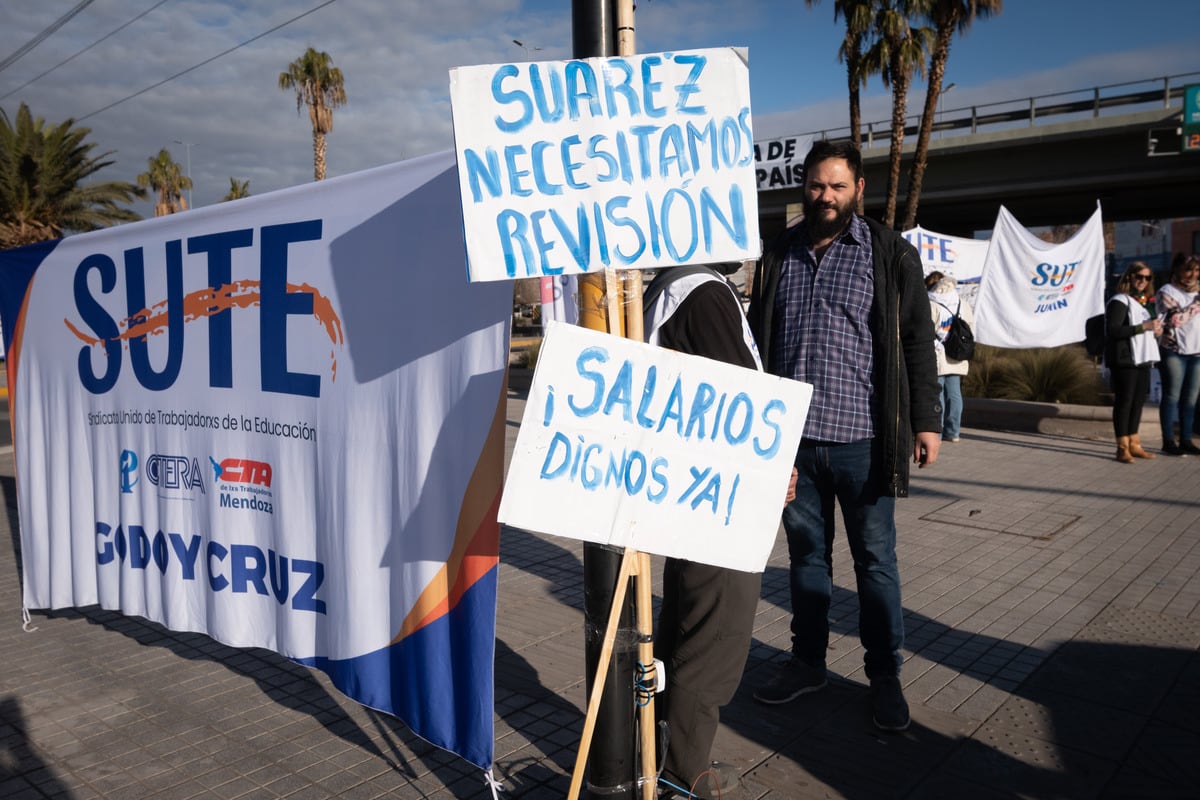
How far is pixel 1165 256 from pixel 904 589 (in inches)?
2389

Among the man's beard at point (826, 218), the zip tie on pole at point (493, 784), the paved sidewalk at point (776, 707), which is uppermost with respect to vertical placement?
the man's beard at point (826, 218)

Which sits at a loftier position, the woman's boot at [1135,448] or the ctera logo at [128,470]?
the ctera logo at [128,470]

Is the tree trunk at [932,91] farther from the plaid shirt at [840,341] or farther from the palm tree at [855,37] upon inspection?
the plaid shirt at [840,341]

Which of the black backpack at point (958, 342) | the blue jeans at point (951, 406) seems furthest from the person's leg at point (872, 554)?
the blue jeans at point (951, 406)

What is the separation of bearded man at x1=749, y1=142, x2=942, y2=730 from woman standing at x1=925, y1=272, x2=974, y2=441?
18.8 feet

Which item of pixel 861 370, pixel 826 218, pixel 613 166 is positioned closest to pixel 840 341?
pixel 861 370

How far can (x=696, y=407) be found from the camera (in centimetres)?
243

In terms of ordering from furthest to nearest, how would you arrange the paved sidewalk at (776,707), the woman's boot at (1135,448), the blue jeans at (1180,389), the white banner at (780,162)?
the white banner at (780,162) → the woman's boot at (1135,448) → the blue jeans at (1180,389) → the paved sidewalk at (776,707)

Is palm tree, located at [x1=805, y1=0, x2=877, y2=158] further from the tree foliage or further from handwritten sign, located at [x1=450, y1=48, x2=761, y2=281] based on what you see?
handwritten sign, located at [x1=450, y1=48, x2=761, y2=281]

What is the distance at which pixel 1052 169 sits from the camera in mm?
27828

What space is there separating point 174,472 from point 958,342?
22.8 feet

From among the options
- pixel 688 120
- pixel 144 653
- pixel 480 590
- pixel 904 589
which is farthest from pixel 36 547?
pixel 904 589

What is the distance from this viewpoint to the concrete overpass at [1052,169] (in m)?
25.6

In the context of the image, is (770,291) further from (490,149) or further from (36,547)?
(36,547)
